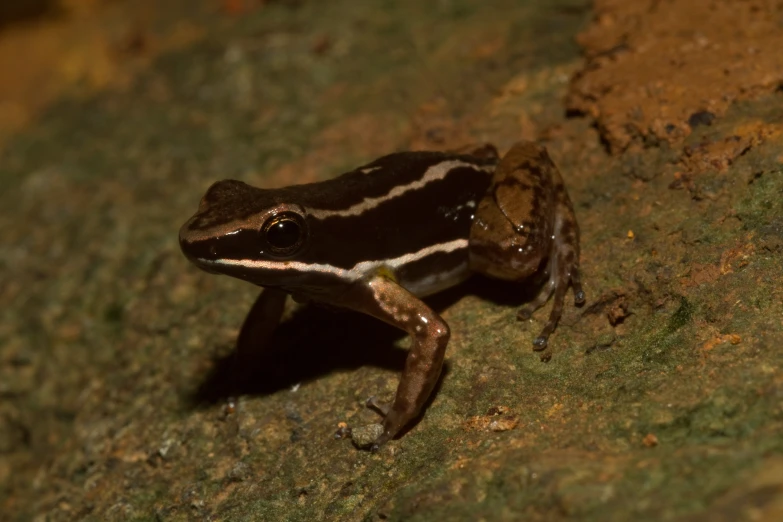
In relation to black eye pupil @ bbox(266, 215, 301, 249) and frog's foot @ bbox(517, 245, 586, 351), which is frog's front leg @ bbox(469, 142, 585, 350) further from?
black eye pupil @ bbox(266, 215, 301, 249)

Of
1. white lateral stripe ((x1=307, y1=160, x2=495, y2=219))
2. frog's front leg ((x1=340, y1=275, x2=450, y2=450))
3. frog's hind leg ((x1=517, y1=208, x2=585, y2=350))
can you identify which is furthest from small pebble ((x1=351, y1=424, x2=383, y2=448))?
white lateral stripe ((x1=307, y1=160, x2=495, y2=219))

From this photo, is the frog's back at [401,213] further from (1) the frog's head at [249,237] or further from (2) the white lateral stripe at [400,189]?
(1) the frog's head at [249,237]

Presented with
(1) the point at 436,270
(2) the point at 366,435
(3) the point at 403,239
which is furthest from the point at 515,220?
(2) the point at 366,435

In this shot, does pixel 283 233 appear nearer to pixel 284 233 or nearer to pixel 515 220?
pixel 284 233

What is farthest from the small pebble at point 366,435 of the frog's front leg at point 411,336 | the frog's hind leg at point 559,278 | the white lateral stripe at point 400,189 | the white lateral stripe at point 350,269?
the white lateral stripe at point 400,189

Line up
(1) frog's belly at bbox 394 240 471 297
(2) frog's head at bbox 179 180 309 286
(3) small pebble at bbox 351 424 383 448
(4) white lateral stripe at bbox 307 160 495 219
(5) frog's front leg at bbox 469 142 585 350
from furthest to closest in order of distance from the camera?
(1) frog's belly at bbox 394 240 471 297 → (5) frog's front leg at bbox 469 142 585 350 → (4) white lateral stripe at bbox 307 160 495 219 → (3) small pebble at bbox 351 424 383 448 → (2) frog's head at bbox 179 180 309 286
